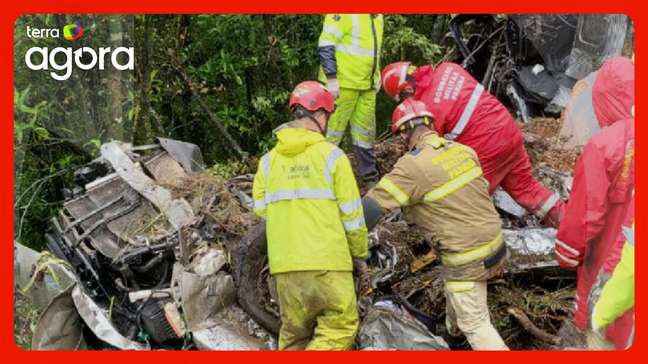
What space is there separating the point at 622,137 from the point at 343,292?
1743mm

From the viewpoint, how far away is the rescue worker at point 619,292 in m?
3.14

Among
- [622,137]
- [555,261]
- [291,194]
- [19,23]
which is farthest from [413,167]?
[19,23]

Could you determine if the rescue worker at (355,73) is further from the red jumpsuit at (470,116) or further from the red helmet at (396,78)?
the red jumpsuit at (470,116)

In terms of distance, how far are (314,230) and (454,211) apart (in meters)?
0.86

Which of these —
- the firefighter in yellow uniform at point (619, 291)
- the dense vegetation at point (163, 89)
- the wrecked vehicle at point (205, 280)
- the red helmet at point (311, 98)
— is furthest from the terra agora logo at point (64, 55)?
the firefighter in yellow uniform at point (619, 291)

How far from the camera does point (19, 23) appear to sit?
5.36 metres

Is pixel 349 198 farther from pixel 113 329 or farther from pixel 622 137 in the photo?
pixel 113 329

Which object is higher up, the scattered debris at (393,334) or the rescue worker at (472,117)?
the rescue worker at (472,117)

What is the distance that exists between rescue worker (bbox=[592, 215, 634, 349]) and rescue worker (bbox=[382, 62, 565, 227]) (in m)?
1.91

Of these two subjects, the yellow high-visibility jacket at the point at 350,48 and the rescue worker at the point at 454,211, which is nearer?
the rescue worker at the point at 454,211

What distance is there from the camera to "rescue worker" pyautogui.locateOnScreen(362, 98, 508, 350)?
4.01 m

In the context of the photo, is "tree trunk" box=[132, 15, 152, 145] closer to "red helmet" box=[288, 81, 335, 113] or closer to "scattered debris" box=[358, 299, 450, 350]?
"red helmet" box=[288, 81, 335, 113]

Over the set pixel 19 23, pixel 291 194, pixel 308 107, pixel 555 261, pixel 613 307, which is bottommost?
pixel 555 261

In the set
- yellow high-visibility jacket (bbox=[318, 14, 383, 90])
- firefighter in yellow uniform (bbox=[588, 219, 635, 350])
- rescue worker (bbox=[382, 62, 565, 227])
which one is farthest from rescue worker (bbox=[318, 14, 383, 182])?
firefighter in yellow uniform (bbox=[588, 219, 635, 350])
